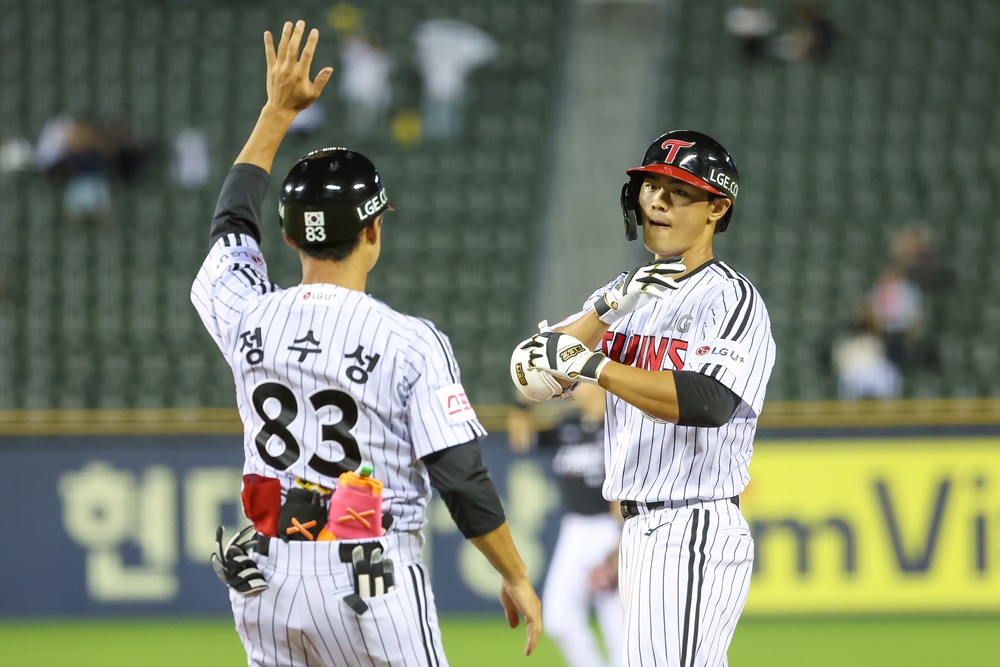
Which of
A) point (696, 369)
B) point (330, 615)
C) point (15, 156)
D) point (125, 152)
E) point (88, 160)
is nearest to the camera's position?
point (330, 615)

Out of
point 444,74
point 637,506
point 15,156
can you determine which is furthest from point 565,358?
point 15,156

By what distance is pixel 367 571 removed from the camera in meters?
3.64

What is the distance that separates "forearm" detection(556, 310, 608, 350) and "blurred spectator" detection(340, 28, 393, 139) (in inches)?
463

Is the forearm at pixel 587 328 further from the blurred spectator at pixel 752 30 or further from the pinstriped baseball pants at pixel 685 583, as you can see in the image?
the blurred spectator at pixel 752 30

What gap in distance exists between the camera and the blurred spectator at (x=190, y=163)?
50.3 feet

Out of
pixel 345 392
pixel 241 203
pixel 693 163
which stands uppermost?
pixel 693 163

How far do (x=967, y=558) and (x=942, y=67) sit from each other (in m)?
7.97

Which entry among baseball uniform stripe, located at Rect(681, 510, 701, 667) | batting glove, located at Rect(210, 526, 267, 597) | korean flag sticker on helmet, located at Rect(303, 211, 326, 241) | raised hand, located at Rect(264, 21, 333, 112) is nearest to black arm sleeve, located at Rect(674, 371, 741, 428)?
baseball uniform stripe, located at Rect(681, 510, 701, 667)

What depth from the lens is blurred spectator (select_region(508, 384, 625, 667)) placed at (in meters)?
7.59

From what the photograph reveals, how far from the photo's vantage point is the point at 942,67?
15.8 metres

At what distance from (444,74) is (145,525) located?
7757mm

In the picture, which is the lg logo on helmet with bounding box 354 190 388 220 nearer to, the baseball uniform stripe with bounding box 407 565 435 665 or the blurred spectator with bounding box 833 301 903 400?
the baseball uniform stripe with bounding box 407 565 435 665

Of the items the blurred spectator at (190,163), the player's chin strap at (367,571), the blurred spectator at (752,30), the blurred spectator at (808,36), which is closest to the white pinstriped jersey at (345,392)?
the player's chin strap at (367,571)

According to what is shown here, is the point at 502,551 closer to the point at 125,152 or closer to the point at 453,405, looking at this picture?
the point at 453,405
